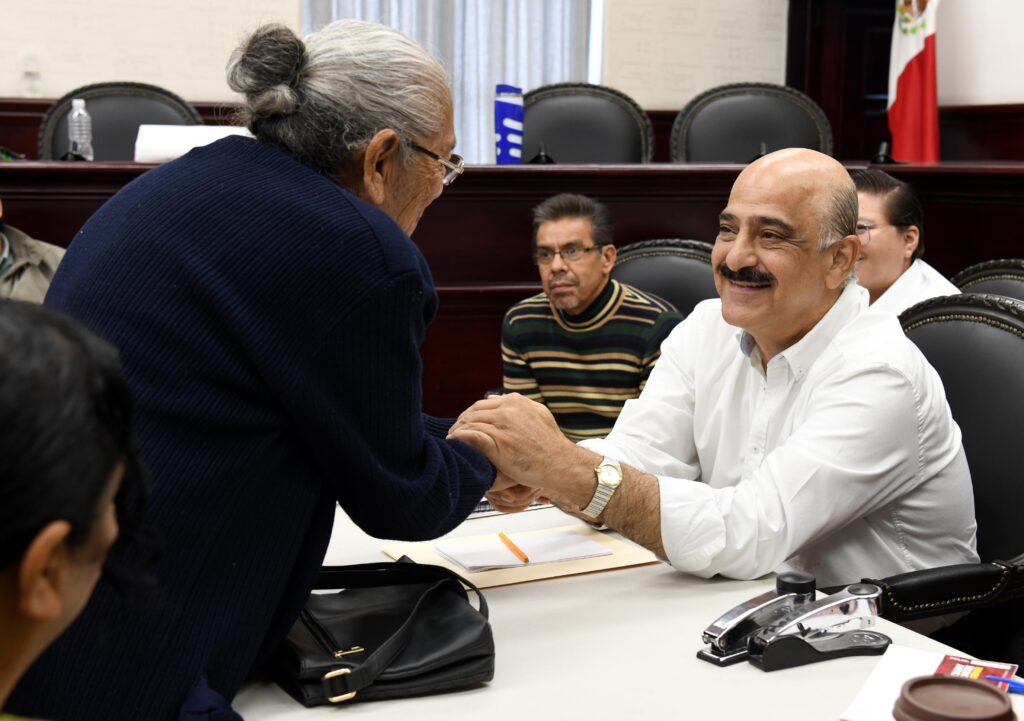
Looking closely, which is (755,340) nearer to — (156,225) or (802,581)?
(802,581)

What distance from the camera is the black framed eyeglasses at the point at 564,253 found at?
11.9 ft

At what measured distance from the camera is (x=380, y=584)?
1528mm

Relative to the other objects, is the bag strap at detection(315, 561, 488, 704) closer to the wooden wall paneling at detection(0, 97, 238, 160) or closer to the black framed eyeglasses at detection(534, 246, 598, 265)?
the black framed eyeglasses at detection(534, 246, 598, 265)

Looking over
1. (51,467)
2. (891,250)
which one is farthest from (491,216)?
(51,467)

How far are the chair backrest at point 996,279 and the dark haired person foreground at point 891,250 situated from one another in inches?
12.9

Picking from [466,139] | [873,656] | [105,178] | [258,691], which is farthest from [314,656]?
[466,139]

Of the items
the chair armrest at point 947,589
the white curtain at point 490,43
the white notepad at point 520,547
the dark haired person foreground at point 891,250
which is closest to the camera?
the chair armrest at point 947,589

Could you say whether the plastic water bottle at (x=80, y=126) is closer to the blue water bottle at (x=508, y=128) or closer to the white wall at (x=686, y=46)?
the blue water bottle at (x=508, y=128)

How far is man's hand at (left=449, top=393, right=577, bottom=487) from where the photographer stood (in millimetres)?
1696

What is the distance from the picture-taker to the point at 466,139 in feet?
22.9

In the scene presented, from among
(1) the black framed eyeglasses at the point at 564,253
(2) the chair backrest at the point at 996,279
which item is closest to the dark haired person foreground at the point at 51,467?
(2) the chair backrest at the point at 996,279

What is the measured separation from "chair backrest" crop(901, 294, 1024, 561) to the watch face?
66 centimetres

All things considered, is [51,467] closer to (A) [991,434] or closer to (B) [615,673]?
(B) [615,673]

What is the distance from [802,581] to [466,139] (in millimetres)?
5728
